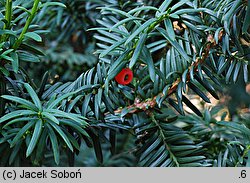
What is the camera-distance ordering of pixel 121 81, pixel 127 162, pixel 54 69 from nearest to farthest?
pixel 121 81, pixel 54 69, pixel 127 162

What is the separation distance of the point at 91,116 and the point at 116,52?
0.09 metres

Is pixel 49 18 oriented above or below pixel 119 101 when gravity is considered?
above

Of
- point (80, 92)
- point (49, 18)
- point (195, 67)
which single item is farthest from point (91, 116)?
point (49, 18)

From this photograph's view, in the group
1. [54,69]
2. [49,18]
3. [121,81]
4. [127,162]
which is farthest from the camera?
[127,162]

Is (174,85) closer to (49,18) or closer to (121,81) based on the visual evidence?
(121,81)

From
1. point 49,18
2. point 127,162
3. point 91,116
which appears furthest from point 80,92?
point 127,162

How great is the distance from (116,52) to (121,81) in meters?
0.04

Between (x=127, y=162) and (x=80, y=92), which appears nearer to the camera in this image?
(x=80, y=92)

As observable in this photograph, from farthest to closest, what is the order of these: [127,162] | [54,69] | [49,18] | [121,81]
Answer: [127,162]
[54,69]
[49,18]
[121,81]
